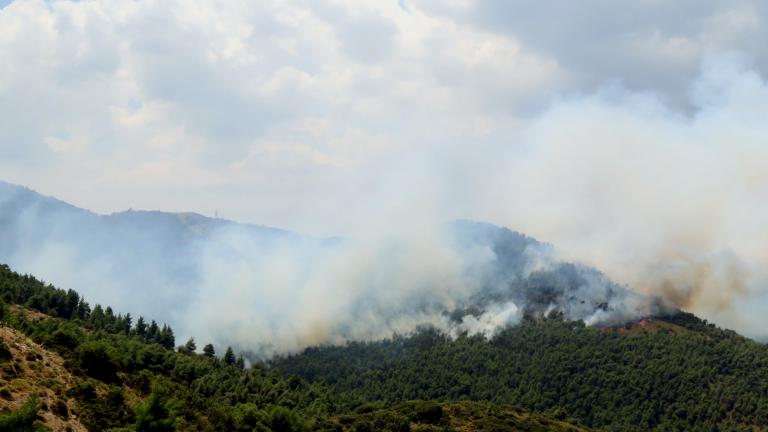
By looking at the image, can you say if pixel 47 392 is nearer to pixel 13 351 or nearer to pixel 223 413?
→ pixel 13 351

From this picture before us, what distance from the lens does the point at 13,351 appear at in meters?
96.6

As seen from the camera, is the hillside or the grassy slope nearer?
the grassy slope

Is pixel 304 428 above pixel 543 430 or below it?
below

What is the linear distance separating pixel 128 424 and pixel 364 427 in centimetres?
7618

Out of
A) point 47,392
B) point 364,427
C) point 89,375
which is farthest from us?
point 364,427

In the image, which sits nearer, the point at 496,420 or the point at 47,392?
the point at 47,392

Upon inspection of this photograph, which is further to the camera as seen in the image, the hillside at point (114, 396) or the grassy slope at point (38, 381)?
the hillside at point (114, 396)

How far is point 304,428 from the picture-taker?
128500 mm

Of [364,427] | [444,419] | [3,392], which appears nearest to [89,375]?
[3,392]

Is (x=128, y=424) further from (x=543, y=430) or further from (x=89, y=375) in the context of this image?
(x=543, y=430)

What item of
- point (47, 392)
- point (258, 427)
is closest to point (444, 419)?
point (258, 427)

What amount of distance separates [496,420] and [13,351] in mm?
130487

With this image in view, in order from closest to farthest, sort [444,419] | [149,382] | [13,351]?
[13,351]
[149,382]
[444,419]

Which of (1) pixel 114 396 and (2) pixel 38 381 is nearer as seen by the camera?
(2) pixel 38 381
